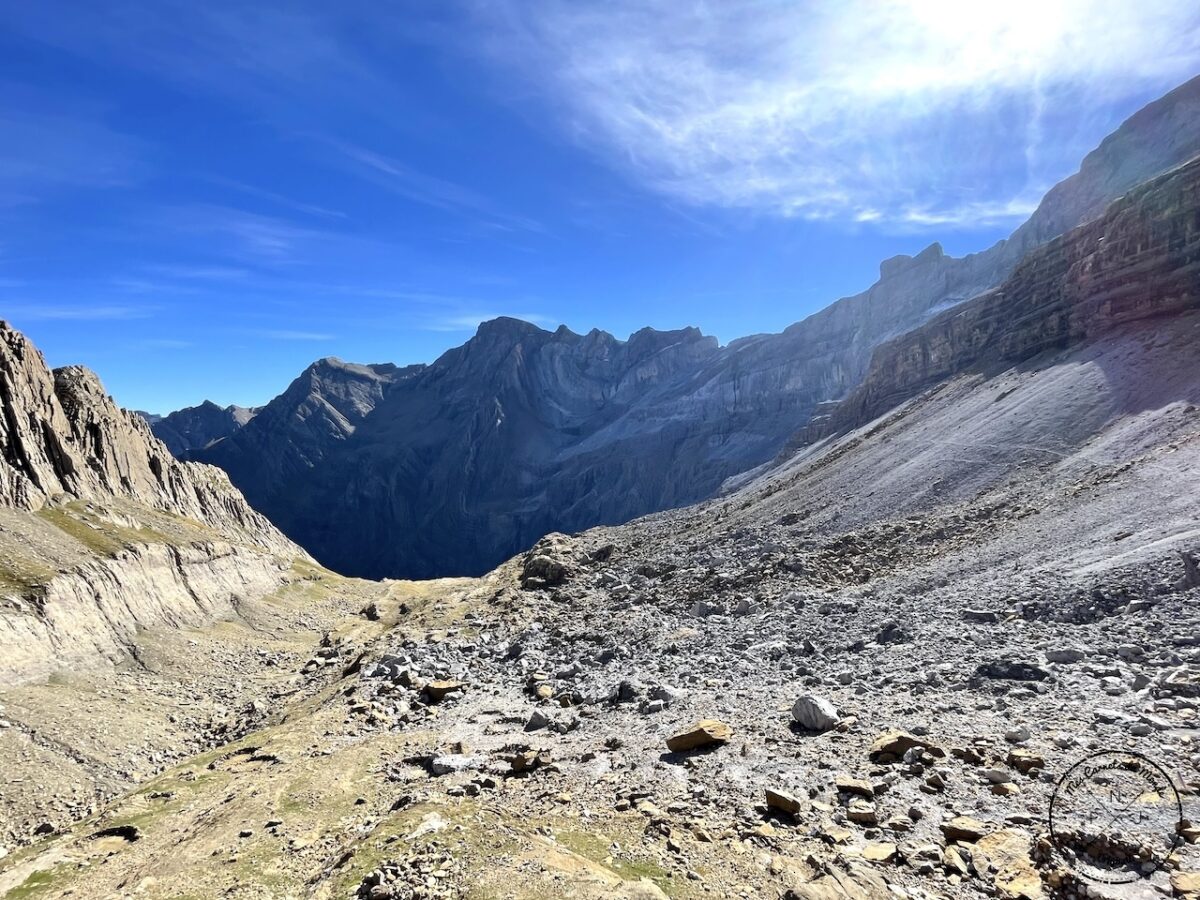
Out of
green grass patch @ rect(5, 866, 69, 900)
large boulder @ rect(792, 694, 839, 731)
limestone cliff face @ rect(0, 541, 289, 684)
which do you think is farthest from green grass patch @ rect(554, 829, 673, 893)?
limestone cliff face @ rect(0, 541, 289, 684)

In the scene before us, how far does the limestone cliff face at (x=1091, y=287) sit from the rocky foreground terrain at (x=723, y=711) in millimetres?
7271

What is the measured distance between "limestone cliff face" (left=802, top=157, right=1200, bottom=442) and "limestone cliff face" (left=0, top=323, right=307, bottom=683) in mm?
96832

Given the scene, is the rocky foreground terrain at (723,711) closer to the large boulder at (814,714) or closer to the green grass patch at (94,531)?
the large boulder at (814,714)

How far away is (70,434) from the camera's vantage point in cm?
6662

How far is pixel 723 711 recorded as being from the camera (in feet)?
66.0

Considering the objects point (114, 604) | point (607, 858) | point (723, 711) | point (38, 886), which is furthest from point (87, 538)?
point (607, 858)

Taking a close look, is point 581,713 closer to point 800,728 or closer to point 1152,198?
point 800,728

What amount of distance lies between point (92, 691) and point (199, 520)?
5910 cm

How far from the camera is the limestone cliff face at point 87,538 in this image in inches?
1527

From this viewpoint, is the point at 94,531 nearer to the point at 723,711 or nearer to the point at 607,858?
the point at 723,711

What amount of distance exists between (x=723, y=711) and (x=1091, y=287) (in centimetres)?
8100

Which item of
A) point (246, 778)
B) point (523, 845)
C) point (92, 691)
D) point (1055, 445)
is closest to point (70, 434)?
point (92, 691)

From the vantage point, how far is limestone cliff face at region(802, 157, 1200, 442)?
6438cm

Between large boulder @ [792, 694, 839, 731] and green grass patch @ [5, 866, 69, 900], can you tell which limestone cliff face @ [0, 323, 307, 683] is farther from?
large boulder @ [792, 694, 839, 731]
